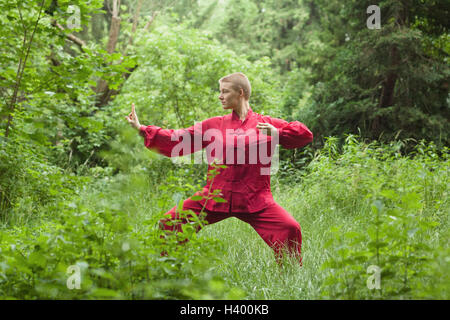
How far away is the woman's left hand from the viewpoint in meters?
3.07

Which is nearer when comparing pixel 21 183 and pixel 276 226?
pixel 276 226

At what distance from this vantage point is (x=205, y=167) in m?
8.88

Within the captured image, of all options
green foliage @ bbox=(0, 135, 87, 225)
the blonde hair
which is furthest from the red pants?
green foliage @ bbox=(0, 135, 87, 225)

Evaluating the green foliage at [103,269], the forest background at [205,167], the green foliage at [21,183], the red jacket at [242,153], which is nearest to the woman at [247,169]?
the red jacket at [242,153]

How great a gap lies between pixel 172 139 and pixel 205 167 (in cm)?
555

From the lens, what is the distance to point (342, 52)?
8.50 m

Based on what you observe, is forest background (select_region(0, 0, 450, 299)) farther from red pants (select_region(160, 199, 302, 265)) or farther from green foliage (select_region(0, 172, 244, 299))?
red pants (select_region(160, 199, 302, 265))

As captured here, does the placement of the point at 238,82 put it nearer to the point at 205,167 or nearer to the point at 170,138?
the point at 170,138

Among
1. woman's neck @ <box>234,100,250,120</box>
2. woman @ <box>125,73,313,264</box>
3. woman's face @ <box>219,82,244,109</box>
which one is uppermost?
woman's face @ <box>219,82,244,109</box>

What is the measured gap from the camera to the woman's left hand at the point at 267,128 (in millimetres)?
3070

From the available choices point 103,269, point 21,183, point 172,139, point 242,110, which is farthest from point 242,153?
point 21,183

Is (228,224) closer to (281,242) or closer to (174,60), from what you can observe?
(281,242)
